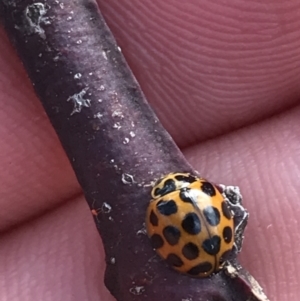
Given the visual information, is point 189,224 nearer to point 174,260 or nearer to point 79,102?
point 174,260

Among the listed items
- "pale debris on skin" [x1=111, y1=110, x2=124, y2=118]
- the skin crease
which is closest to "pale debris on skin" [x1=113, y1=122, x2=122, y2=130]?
"pale debris on skin" [x1=111, y1=110, x2=124, y2=118]

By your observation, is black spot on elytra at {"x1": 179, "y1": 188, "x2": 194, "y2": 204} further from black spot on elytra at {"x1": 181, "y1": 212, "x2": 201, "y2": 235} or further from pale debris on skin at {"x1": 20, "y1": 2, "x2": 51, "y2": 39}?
pale debris on skin at {"x1": 20, "y1": 2, "x2": 51, "y2": 39}

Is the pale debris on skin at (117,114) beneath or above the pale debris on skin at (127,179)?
above

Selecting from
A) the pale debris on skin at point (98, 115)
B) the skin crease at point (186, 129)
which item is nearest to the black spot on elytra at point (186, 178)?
the pale debris on skin at point (98, 115)

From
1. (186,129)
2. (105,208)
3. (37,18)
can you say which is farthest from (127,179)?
(186,129)

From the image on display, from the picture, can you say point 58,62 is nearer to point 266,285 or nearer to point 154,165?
point 154,165

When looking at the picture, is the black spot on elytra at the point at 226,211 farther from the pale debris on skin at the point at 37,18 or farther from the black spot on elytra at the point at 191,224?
the pale debris on skin at the point at 37,18

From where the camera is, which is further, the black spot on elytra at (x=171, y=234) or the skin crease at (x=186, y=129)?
the skin crease at (x=186, y=129)
